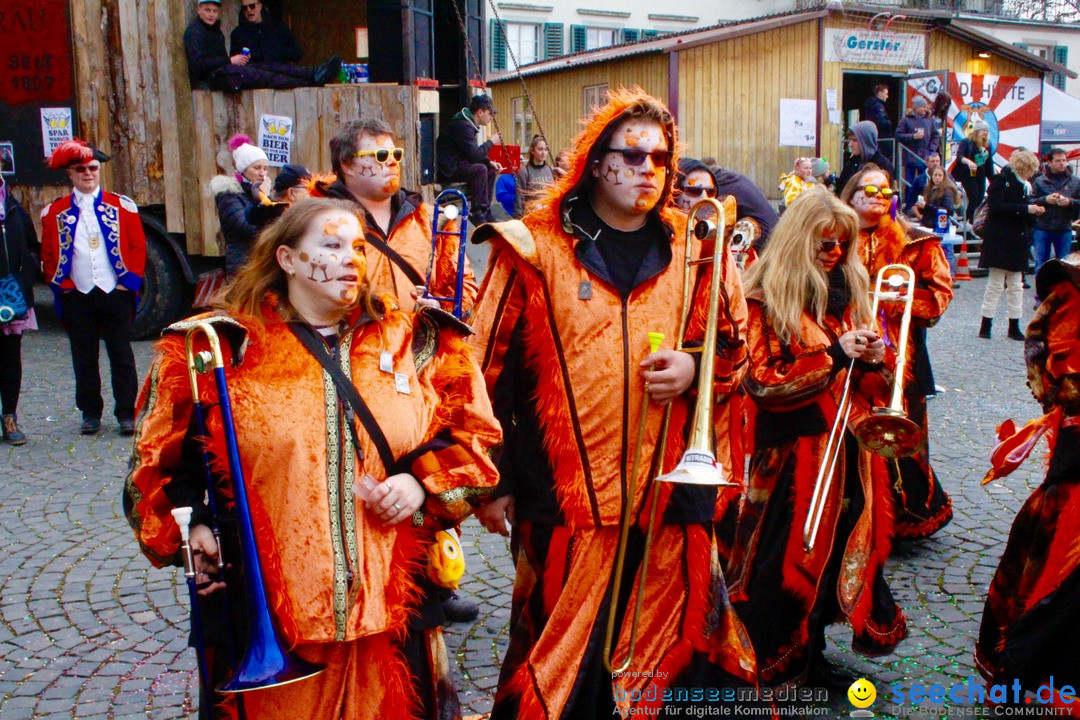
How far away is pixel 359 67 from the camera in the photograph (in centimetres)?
1180

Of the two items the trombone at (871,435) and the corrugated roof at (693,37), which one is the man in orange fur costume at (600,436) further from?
the corrugated roof at (693,37)

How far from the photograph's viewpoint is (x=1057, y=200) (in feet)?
41.7

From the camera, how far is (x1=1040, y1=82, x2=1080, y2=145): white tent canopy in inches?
946

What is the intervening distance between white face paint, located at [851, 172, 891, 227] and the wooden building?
13959 millimetres

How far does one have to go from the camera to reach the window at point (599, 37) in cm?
2947

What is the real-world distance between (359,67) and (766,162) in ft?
35.1

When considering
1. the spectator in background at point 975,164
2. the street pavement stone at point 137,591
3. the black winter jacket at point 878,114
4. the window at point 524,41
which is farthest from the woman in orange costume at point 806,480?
the window at point 524,41

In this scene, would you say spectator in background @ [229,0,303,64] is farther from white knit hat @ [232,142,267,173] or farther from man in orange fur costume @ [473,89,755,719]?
man in orange fur costume @ [473,89,755,719]

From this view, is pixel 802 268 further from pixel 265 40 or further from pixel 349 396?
pixel 265 40

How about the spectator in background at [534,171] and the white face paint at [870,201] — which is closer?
the white face paint at [870,201]

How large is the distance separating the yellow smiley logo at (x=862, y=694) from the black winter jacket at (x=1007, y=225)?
28.6 feet

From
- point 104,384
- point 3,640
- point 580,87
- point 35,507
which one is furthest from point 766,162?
point 3,640

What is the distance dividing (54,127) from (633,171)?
9.54 metres

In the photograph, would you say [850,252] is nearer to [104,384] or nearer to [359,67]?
[104,384]
